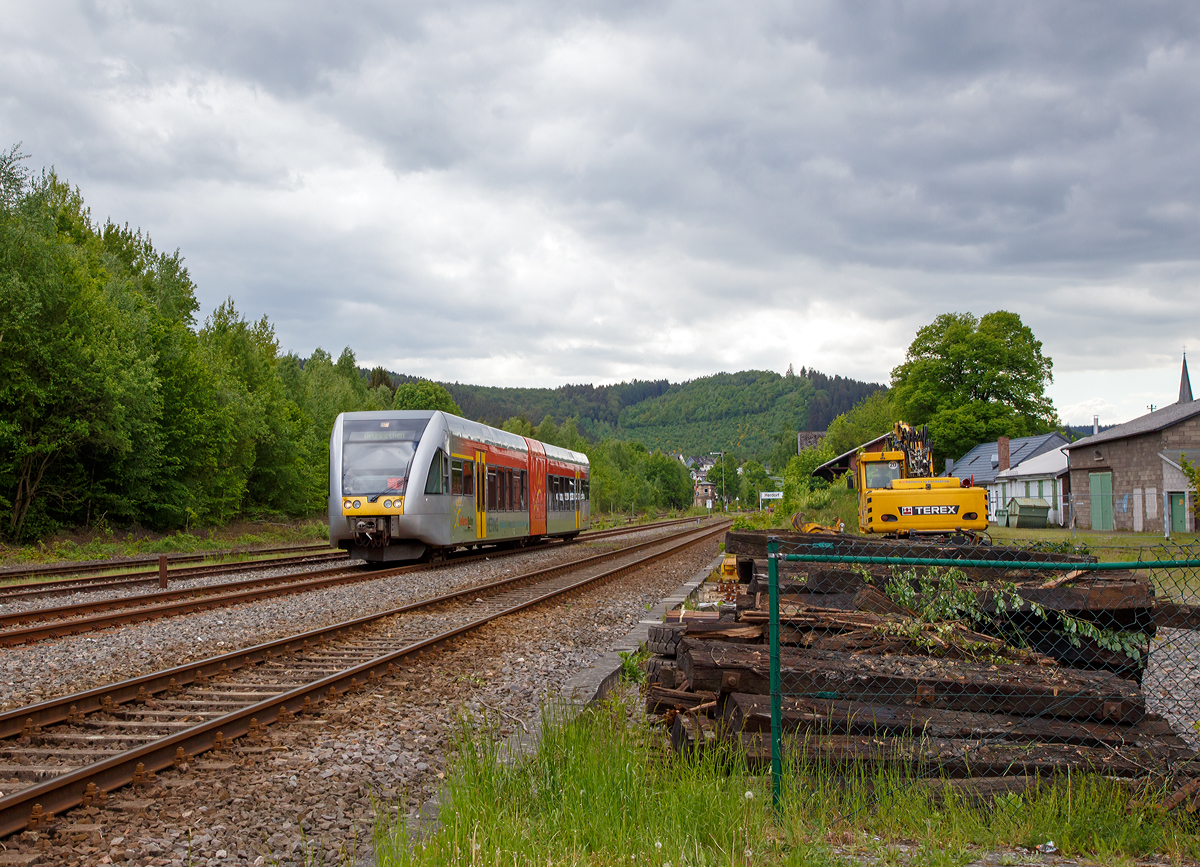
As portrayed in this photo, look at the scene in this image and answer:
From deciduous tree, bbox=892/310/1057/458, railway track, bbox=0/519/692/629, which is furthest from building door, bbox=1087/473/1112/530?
railway track, bbox=0/519/692/629

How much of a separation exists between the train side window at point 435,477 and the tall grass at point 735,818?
1352 cm

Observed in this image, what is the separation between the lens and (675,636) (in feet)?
21.9

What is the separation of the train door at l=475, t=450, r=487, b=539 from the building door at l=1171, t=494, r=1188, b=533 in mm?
26549

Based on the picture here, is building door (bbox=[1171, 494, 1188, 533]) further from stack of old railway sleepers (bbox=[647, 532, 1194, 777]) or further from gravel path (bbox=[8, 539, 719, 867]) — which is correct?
gravel path (bbox=[8, 539, 719, 867])

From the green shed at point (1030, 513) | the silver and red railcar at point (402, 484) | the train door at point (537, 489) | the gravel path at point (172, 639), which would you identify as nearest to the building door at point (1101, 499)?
the green shed at point (1030, 513)

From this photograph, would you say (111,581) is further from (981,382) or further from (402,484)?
(981,382)

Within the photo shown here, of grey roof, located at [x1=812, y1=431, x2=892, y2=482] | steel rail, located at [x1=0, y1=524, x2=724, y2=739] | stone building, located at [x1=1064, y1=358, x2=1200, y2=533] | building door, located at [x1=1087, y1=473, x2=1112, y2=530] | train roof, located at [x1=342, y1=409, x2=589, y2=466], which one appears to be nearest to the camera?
steel rail, located at [x1=0, y1=524, x2=724, y2=739]

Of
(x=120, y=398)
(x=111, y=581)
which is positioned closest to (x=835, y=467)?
(x=111, y=581)

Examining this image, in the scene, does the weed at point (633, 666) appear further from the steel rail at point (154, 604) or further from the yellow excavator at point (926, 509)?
the yellow excavator at point (926, 509)

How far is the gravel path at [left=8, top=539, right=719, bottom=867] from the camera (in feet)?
13.1

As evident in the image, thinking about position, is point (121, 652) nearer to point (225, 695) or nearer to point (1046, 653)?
point (225, 695)

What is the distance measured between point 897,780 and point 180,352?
3005 cm

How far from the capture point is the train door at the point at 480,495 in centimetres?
2086

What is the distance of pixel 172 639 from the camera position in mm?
9492
